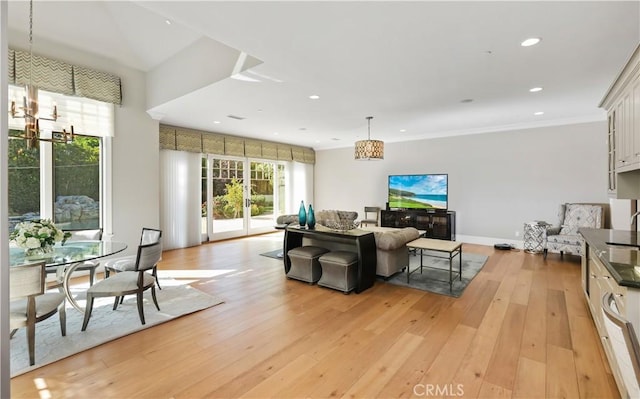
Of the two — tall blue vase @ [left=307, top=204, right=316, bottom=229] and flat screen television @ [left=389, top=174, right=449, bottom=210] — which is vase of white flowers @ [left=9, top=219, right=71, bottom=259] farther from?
flat screen television @ [left=389, top=174, right=449, bottom=210]

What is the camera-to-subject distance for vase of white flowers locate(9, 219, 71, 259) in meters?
2.64

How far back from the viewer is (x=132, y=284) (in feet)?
9.74

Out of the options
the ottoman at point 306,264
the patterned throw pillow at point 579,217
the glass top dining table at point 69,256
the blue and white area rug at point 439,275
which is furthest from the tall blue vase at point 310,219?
the patterned throw pillow at point 579,217

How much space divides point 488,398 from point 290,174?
26.1ft

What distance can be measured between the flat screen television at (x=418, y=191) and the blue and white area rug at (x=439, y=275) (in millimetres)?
1931

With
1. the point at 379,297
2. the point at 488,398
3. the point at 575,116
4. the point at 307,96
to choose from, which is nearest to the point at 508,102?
the point at 575,116

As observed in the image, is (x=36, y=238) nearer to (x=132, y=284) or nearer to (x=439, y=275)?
(x=132, y=284)

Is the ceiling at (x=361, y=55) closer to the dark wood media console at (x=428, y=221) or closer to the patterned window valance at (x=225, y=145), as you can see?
the patterned window valance at (x=225, y=145)

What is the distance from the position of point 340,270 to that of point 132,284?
228 centimetres

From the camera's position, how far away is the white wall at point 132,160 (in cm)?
489

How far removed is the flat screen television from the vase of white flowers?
6735 millimetres

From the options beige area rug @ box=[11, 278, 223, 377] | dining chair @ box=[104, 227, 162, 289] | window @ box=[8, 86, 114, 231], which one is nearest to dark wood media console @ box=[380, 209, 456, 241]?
beige area rug @ box=[11, 278, 223, 377]

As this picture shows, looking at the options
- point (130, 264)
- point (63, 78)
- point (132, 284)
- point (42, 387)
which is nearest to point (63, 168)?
point (63, 78)

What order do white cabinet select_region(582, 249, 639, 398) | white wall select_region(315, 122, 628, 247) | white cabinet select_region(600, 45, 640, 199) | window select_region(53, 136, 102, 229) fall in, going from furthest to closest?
white wall select_region(315, 122, 628, 247), window select_region(53, 136, 102, 229), white cabinet select_region(600, 45, 640, 199), white cabinet select_region(582, 249, 639, 398)
